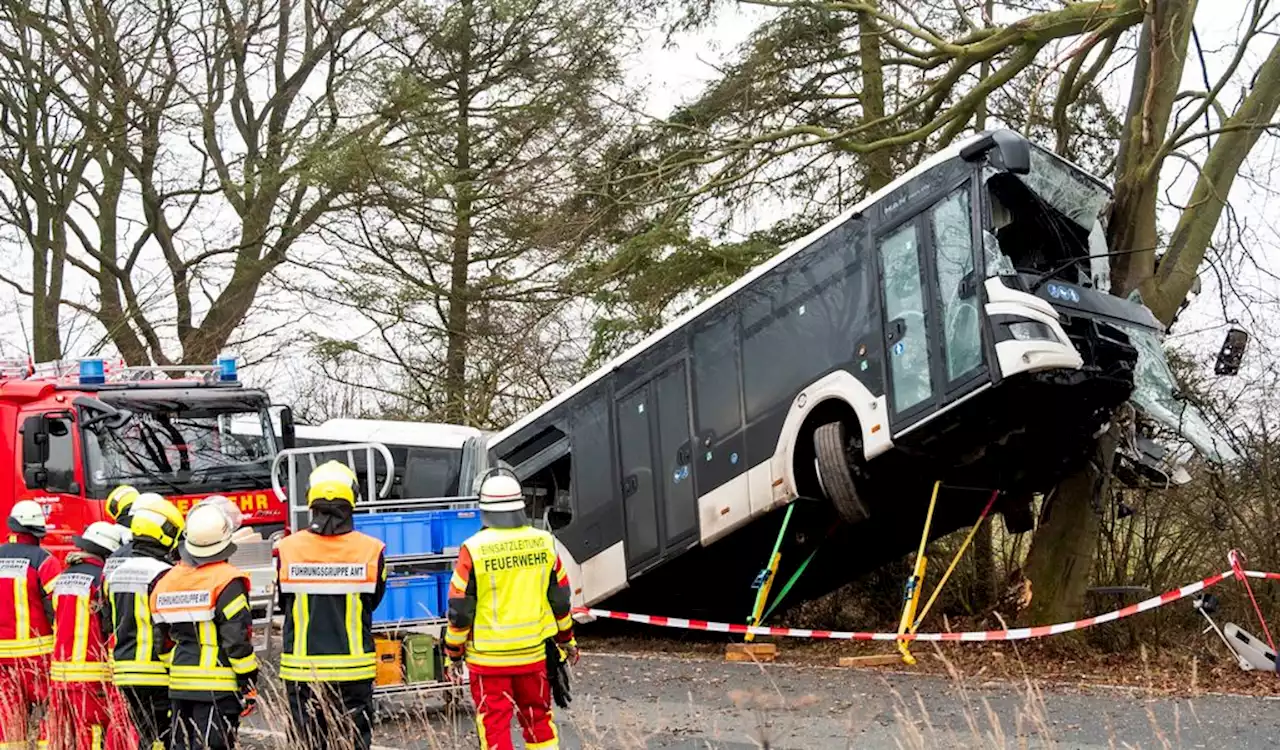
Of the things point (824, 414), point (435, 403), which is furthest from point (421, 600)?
point (435, 403)

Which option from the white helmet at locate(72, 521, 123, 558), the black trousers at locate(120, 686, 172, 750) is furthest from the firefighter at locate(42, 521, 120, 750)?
the black trousers at locate(120, 686, 172, 750)

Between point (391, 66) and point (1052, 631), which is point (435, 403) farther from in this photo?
point (1052, 631)

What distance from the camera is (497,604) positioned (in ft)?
18.1

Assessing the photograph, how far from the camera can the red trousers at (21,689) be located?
6.57 metres

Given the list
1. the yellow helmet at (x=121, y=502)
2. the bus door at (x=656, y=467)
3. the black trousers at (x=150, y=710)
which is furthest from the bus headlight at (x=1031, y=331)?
the yellow helmet at (x=121, y=502)

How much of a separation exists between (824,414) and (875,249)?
141 centimetres

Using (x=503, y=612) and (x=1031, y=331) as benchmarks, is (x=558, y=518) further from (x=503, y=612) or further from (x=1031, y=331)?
(x=503, y=612)

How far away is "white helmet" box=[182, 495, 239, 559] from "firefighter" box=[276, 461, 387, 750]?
257mm

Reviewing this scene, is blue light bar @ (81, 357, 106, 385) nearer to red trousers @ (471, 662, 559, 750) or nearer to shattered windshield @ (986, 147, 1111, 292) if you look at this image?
red trousers @ (471, 662, 559, 750)

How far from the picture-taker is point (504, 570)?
219 inches

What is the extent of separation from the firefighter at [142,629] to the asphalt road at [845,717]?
64 centimetres

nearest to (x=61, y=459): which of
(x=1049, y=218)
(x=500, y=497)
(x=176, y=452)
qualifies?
(x=176, y=452)

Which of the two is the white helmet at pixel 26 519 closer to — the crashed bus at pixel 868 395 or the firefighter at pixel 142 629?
the firefighter at pixel 142 629

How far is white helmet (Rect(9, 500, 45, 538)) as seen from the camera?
7027 millimetres
